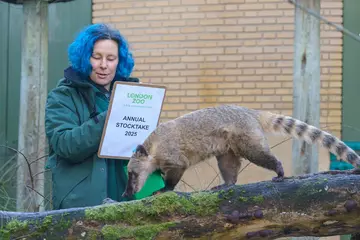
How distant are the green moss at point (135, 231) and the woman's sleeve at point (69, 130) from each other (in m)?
0.52

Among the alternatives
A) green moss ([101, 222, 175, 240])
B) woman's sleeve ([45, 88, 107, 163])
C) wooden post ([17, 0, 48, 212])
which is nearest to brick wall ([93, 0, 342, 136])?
wooden post ([17, 0, 48, 212])

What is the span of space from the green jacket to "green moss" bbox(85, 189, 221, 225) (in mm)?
275

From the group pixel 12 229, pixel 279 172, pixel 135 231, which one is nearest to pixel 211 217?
pixel 135 231

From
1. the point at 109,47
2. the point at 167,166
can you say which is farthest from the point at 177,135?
the point at 109,47

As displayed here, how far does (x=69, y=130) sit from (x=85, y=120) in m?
0.22

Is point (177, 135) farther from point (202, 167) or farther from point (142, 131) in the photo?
point (202, 167)

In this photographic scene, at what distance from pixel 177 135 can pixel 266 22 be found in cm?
506

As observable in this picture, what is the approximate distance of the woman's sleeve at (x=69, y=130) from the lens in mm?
3902

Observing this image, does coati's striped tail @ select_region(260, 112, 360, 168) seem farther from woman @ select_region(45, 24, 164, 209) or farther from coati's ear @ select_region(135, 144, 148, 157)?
woman @ select_region(45, 24, 164, 209)

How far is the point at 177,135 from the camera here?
497cm

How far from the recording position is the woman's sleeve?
3902 mm

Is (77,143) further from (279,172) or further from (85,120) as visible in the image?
(279,172)

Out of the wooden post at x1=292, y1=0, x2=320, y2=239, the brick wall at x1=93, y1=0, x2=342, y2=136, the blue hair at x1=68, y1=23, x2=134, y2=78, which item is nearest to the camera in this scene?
the blue hair at x1=68, y1=23, x2=134, y2=78

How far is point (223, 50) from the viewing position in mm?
9742
